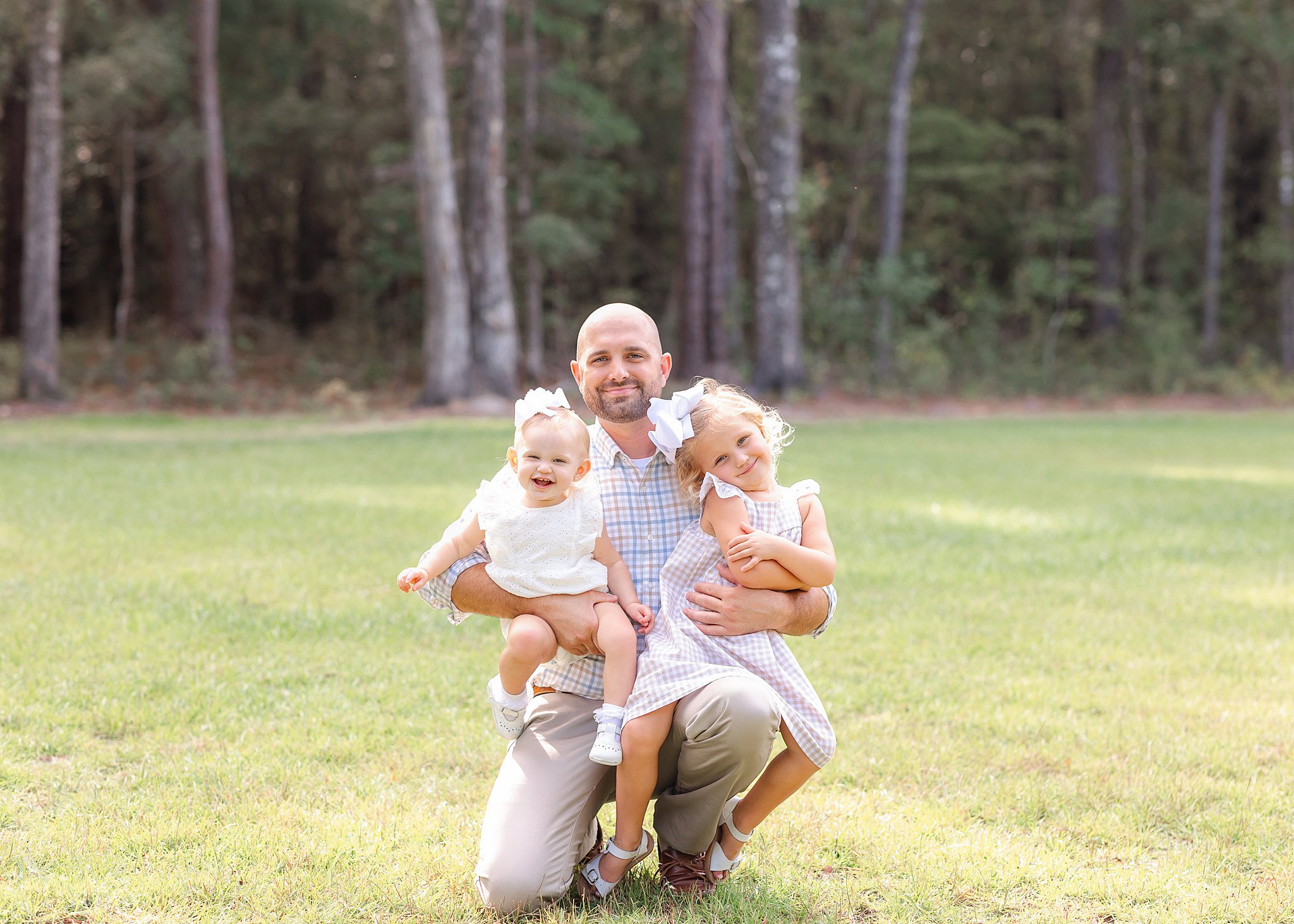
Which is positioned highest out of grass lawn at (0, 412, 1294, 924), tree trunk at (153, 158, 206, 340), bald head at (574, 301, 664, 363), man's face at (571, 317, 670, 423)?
tree trunk at (153, 158, 206, 340)

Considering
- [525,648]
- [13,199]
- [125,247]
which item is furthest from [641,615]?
[13,199]

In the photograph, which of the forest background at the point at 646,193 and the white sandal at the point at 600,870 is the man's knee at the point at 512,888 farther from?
the forest background at the point at 646,193

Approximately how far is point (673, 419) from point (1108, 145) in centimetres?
2865

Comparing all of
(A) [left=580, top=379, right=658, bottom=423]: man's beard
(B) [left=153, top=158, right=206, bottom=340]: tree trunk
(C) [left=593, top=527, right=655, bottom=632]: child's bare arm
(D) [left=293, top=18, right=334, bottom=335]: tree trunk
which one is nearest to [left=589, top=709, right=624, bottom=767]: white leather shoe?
(C) [left=593, top=527, right=655, bottom=632]: child's bare arm

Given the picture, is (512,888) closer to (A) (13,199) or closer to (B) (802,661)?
(B) (802,661)

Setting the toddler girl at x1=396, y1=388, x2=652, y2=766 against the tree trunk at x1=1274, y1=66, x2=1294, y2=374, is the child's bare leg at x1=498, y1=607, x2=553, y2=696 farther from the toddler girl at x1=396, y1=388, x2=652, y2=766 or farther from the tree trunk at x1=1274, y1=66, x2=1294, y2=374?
the tree trunk at x1=1274, y1=66, x2=1294, y2=374

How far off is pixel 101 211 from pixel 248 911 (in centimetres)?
3209

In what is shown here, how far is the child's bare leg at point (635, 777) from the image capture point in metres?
3.14

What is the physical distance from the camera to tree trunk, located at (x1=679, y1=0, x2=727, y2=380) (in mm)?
22031

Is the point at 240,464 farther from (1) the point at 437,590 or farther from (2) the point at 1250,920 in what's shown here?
(2) the point at 1250,920

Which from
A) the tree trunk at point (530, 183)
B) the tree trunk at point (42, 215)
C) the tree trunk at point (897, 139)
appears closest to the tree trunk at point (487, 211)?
the tree trunk at point (530, 183)

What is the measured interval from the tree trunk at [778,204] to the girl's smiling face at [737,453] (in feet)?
56.1

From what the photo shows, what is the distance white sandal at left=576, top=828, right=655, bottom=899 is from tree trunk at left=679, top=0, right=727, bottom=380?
63.6ft

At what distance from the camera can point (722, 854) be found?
3.39 metres
